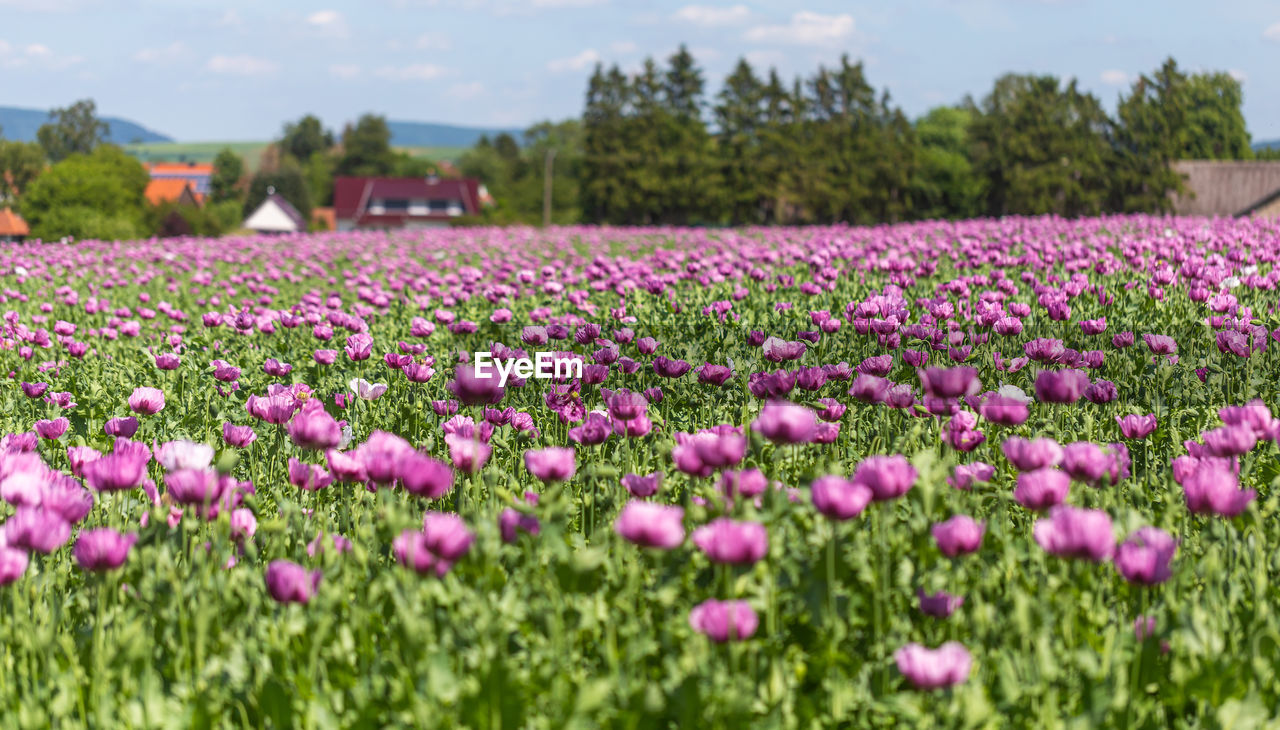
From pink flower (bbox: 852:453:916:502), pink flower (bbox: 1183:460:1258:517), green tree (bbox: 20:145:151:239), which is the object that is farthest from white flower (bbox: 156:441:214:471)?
green tree (bbox: 20:145:151:239)

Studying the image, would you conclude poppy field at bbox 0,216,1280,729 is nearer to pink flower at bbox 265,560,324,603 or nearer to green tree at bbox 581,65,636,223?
pink flower at bbox 265,560,324,603

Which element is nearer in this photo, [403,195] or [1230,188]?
[1230,188]

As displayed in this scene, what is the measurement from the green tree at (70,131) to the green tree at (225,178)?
21.7 meters

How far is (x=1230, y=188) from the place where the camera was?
155 ft

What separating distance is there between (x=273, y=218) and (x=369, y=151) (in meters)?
39.1

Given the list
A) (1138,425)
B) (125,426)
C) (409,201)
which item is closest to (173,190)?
(409,201)

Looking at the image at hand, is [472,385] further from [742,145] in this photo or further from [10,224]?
[10,224]

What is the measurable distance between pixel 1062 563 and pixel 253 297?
451 inches

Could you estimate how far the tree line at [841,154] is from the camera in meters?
60.1

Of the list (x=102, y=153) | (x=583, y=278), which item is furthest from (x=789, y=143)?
(x=583, y=278)

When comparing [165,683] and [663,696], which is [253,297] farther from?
[663,696]

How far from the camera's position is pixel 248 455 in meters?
5.08

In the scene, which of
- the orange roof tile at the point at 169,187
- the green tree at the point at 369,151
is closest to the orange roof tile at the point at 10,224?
the orange roof tile at the point at 169,187

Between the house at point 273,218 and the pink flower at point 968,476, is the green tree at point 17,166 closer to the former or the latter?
the house at point 273,218
